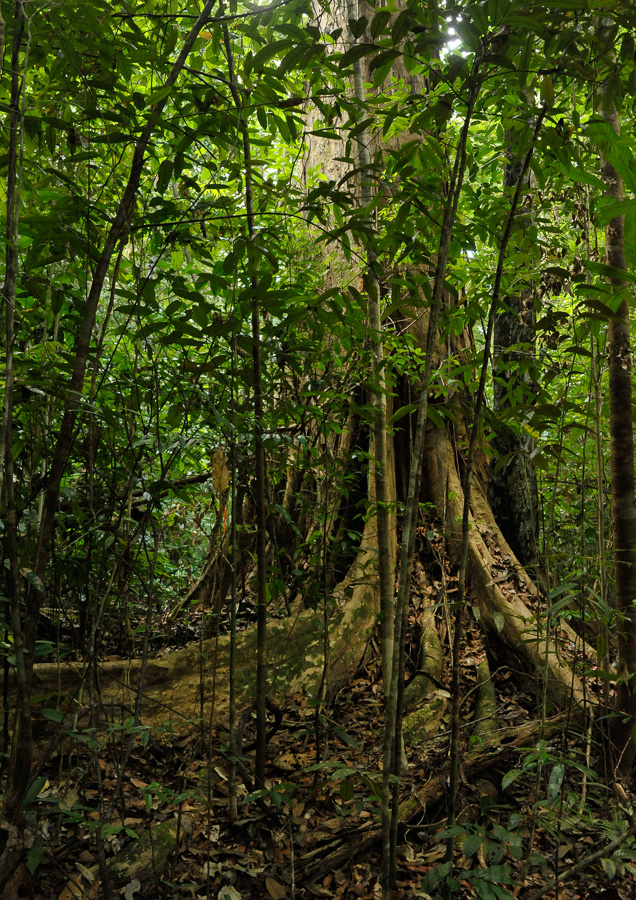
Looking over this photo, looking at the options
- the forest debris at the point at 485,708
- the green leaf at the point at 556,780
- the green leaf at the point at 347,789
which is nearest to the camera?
the green leaf at the point at 556,780

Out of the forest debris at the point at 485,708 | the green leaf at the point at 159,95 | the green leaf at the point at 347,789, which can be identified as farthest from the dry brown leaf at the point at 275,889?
the green leaf at the point at 159,95

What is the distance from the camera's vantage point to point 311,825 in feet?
8.07

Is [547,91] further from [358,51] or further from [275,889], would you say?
[275,889]

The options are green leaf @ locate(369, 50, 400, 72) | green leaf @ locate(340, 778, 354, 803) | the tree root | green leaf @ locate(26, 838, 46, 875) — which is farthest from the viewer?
the tree root

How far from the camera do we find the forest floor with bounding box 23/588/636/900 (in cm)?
183

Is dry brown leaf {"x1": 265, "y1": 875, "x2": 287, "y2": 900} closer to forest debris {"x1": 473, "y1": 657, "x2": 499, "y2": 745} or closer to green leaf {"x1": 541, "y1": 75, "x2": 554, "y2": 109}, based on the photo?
forest debris {"x1": 473, "y1": 657, "x2": 499, "y2": 745}

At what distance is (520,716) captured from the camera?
10.5ft

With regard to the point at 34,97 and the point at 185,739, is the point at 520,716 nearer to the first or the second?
the point at 185,739

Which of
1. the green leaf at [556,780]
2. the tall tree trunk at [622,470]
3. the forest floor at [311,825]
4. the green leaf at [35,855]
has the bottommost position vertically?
the forest floor at [311,825]

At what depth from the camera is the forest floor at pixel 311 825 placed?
72.1 inches

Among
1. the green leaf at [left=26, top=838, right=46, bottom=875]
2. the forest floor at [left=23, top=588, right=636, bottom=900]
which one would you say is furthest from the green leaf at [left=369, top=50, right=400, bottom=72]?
the green leaf at [left=26, top=838, right=46, bottom=875]

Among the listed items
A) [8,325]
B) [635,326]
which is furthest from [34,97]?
[635,326]

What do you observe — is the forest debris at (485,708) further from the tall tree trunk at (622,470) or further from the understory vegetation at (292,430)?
the tall tree trunk at (622,470)

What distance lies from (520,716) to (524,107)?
2.85 m
